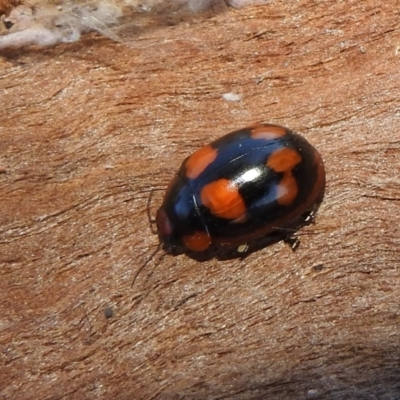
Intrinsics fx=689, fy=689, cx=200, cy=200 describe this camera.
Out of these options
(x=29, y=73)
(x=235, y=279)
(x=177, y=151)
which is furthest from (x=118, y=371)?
(x=29, y=73)

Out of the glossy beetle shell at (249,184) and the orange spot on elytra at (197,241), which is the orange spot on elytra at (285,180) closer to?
the glossy beetle shell at (249,184)

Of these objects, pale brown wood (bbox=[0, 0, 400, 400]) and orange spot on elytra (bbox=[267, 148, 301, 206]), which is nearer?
pale brown wood (bbox=[0, 0, 400, 400])

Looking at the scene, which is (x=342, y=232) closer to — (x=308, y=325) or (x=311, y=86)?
(x=308, y=325)

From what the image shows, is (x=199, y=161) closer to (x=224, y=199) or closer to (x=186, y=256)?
(x=224, y=199)

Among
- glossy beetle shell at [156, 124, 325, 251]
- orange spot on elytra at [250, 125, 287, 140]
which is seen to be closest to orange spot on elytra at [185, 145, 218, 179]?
glossy beetle shell at [156, 124, 325, 251]

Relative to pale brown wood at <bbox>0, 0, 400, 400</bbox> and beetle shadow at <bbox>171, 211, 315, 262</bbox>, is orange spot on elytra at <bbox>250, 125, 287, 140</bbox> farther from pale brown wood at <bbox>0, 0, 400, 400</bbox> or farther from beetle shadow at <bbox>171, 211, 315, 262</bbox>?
beetle shadow at <bbox>171, 211, 315, 262</bbox>

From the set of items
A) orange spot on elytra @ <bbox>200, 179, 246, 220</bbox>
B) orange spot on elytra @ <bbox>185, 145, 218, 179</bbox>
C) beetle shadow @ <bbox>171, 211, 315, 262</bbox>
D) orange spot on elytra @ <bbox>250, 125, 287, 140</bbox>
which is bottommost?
beetle shadow @ <bbox>171, 211, 315, 262</bbox>
